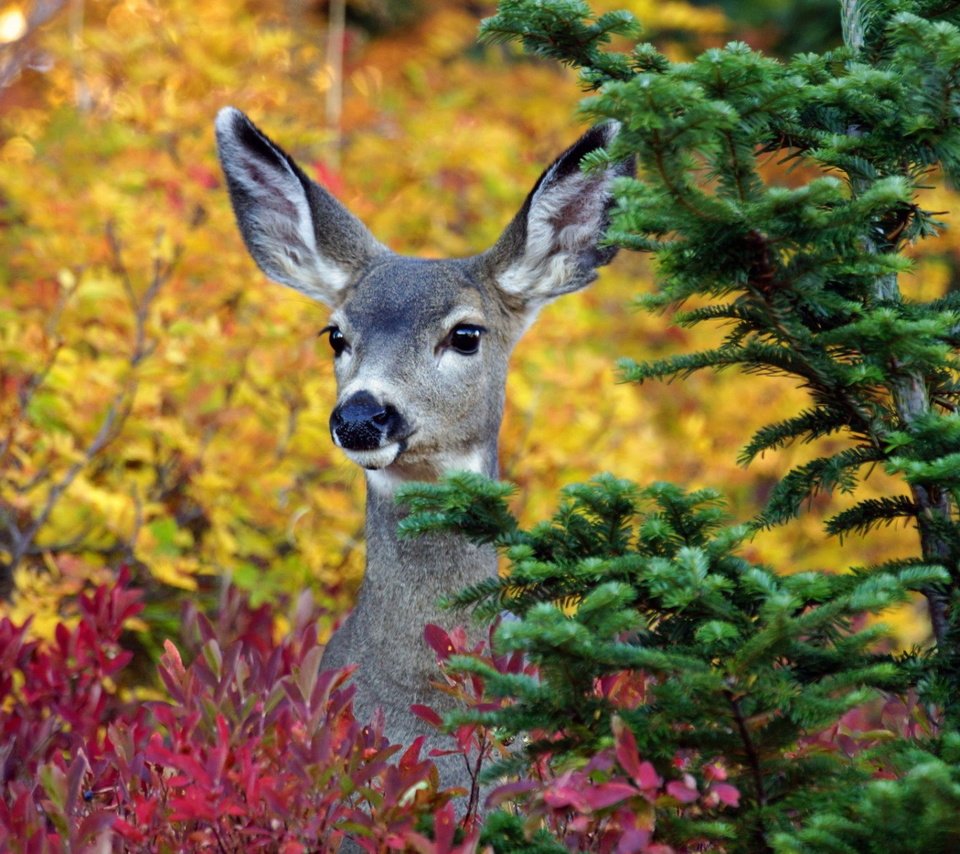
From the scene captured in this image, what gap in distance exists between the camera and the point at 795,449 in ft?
25.3

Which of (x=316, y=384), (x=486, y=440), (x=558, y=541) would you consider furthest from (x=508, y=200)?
(x=558, y=541)

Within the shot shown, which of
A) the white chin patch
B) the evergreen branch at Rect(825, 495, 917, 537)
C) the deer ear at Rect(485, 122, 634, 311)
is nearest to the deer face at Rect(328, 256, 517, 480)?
the white chin patch

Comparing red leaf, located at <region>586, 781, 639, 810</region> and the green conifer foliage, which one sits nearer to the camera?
red leaf, located at <region>586, 781, 639, 810</region>

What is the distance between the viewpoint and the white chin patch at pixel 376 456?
395cm

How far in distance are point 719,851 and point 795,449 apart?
533 centimetres

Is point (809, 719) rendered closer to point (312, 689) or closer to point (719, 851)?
point (719, 851)

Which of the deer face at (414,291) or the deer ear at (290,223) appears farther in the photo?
the deer ear at (290,223)

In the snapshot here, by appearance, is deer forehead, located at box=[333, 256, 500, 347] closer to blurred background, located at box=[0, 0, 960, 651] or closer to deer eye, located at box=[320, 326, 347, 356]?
deer eye, located at box=[320, 326, 347, 356]

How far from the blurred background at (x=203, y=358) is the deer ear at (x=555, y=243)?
2.59ft

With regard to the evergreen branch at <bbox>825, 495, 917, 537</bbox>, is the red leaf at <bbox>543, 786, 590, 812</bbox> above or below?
below

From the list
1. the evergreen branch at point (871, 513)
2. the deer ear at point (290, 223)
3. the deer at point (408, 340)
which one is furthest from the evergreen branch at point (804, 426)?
the deer ear at point (290, 223)

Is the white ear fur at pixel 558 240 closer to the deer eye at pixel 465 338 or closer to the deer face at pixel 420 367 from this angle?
the deer face at pixel 420 367

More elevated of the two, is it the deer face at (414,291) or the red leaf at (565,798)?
the deer face at (414,291)

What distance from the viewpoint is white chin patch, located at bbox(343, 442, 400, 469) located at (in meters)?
3.95
